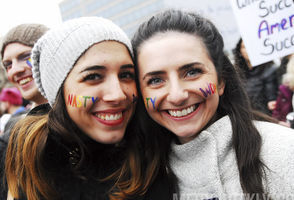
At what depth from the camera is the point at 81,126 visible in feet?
5.70

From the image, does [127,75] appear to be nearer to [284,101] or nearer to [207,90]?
[207,90]

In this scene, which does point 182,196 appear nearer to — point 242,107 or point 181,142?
point 181,142

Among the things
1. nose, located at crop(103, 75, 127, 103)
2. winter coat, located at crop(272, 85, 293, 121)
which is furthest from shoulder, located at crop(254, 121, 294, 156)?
winter coat, located at crop(272, 85, 293, 121)

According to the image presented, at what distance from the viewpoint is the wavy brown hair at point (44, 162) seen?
→ 1.66 m

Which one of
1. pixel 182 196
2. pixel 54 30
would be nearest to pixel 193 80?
pixel 182 196

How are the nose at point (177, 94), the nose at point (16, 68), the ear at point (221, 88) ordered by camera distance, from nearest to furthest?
1. the nose at point (177, 94)
2. the ear at point (221, 88)
3. the nose at point (16, 68)

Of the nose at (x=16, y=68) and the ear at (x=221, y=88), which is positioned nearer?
the ear at (x=221, y=88)

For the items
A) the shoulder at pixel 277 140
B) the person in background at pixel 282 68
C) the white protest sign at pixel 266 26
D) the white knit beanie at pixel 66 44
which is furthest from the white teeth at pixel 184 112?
the person in background at pixel 282 68

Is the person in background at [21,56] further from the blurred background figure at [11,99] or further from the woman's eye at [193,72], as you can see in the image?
the blurred background figure at [11,99]

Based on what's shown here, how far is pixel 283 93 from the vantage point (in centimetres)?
349

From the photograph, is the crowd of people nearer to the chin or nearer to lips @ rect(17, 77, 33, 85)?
the chin

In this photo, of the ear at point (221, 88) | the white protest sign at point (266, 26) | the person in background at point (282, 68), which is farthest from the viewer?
the person in background at point (282, 68)

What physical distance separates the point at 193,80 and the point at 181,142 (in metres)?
0.49

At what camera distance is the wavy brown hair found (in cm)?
166
